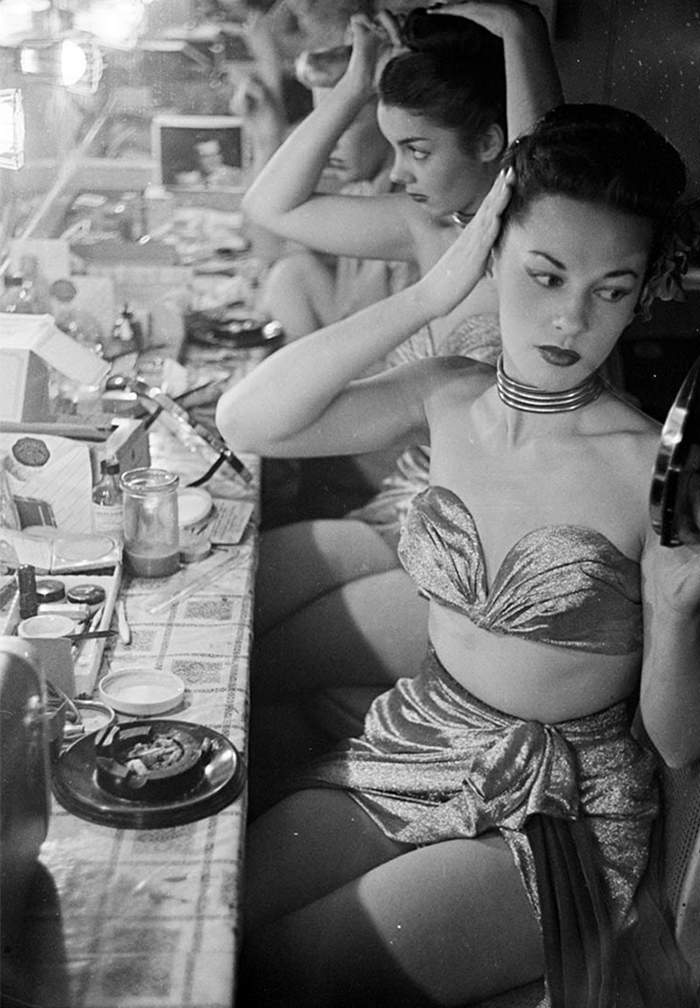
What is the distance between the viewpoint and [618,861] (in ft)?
4.52

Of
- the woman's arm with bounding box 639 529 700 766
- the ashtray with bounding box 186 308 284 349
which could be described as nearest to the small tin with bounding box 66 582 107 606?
the woman's arm with bounding box 639 529 700 766

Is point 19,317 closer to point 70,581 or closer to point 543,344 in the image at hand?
point 70,581

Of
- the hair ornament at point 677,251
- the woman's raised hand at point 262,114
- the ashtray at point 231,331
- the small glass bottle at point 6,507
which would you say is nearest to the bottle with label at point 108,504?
the small glass bottle at point 6,507

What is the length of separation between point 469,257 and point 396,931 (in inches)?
30.6

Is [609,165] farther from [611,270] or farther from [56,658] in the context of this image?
[56,658]

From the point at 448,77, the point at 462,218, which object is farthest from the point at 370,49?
the point at 462,218

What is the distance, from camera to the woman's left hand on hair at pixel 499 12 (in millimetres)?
1568

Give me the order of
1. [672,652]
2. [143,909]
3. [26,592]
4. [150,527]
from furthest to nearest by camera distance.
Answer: [150,527]
[26,592]
[672,652]
[143,909]

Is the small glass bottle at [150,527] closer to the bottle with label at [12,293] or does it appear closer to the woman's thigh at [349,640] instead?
the woman's thigh at [349,640]

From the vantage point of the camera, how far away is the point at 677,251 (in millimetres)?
1321

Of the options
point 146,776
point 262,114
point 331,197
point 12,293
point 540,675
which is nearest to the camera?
point 146,776

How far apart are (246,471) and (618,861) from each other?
1.07 meters

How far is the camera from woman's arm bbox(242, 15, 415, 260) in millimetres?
2037

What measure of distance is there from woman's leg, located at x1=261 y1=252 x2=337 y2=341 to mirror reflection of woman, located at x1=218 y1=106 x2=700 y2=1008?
1.56m
